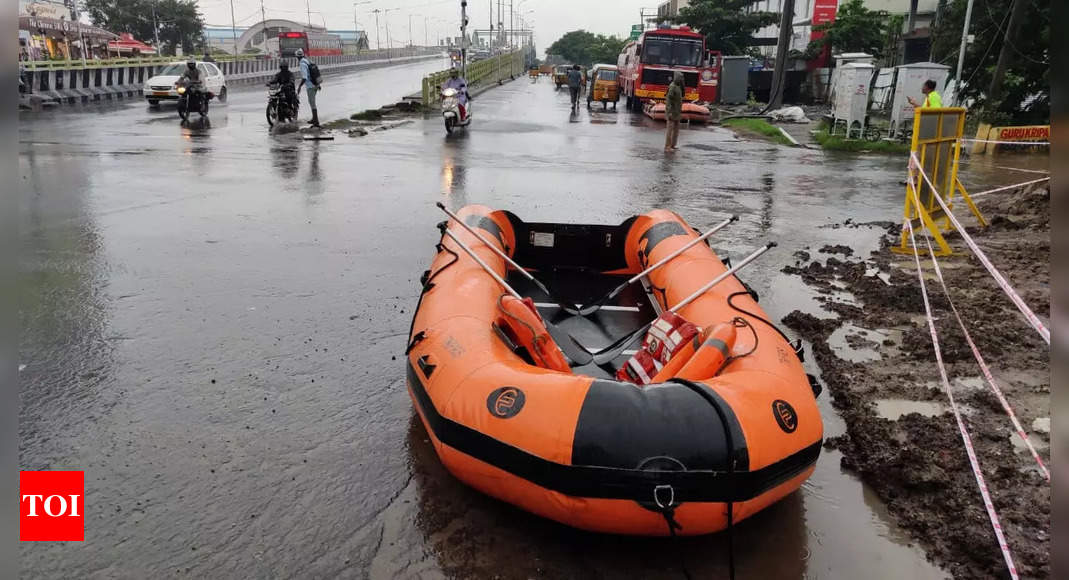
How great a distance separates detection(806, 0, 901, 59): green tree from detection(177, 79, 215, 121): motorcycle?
2626 cm

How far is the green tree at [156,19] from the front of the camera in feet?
187

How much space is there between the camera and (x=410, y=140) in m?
17.5

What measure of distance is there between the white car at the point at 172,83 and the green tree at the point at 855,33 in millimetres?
25206

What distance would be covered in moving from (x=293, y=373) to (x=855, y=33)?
35.1 metres

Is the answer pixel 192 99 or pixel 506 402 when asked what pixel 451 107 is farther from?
pixel 506 402

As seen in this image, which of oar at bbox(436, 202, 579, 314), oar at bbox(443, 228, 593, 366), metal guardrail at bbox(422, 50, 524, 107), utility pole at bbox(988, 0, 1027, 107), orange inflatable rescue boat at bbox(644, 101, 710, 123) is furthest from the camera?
metal guardrail at bbox(422, 50, 524, 107)

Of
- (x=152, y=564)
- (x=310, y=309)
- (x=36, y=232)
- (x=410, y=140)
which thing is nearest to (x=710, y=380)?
(x=152, y=564)

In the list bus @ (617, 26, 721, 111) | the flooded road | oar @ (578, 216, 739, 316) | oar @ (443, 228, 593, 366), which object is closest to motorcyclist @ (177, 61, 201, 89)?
the flooded road

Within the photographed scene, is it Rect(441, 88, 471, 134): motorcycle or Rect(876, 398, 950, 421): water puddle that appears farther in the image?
Rect(441, 88, 471, 134): motorcycle

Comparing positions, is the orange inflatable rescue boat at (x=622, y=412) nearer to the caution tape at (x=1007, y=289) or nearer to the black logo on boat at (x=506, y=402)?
the black logo on boat at (x=506, y=402)

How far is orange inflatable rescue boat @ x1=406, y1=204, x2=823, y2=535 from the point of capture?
3092 millimetres

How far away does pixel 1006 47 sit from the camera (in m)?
17.4

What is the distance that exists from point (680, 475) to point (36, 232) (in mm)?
8017

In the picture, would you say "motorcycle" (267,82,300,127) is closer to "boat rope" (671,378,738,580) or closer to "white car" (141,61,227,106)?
"white car" (141,61,227,106)
